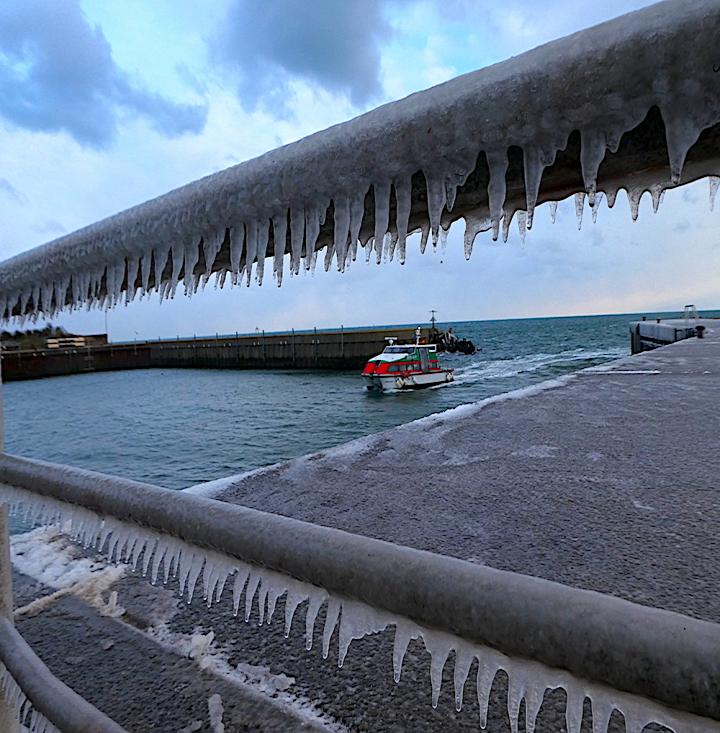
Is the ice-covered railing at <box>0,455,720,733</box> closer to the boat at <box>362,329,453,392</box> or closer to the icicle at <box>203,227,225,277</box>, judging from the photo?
the icicle at <box>203,227,225,277</box>

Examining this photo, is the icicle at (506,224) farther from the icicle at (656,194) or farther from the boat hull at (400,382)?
the boat hull at (400,382)

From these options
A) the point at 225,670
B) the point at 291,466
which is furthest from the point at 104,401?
the point at 225,670

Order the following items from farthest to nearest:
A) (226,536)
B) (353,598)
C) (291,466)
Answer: (291,466)
(226,536)
(353,598)

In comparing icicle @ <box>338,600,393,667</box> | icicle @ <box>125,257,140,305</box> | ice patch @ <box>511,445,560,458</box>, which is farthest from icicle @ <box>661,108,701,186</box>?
ice patch @ <box>511,445,560,458</box>

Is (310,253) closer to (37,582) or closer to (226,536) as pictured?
(226,536)

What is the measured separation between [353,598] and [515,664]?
7.7 inches

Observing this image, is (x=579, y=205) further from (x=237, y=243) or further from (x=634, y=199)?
(x=237, y=243)

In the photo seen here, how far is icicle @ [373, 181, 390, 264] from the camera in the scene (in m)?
0.71

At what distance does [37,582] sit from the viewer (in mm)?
2416

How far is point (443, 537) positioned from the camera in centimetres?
256

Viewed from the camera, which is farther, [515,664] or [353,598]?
[353,598]

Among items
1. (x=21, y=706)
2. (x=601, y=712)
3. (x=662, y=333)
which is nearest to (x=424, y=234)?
(x=601, y=712)

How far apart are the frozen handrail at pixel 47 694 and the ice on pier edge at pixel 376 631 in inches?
2.6

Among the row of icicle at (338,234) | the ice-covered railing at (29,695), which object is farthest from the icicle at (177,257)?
the ice-covered railing at (29,695)
